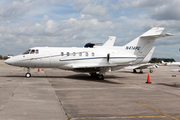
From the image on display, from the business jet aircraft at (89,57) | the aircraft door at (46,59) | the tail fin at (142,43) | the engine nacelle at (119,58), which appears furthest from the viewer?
the tail fin at (142,43)

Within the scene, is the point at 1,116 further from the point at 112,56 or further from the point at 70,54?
the point at 112,56

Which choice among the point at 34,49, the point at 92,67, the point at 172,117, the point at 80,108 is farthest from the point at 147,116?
the point at 34,49

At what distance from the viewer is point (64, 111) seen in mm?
7148

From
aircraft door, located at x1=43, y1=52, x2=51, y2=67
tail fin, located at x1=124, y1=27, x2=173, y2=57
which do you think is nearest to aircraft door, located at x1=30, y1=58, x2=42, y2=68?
aircraft door, located at x1=43, y1=52, x2=51, y2=67

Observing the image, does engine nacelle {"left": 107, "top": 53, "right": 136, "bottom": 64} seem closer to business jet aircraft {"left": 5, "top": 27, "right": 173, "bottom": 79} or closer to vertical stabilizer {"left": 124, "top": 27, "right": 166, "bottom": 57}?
business jet aircraft {"left": 5, "top": 27, "right": 173, "bottom": 79}

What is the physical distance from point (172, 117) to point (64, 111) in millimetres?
3980

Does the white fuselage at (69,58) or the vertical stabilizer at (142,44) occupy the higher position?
the vertical stabilizer at (142,44)

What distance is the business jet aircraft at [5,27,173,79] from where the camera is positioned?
62.1 ft

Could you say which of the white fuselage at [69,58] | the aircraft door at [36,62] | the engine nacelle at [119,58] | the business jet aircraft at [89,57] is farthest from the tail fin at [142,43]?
the aircraft door at [36,62]

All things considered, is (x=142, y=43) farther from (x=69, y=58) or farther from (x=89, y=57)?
(x=69, y=58)

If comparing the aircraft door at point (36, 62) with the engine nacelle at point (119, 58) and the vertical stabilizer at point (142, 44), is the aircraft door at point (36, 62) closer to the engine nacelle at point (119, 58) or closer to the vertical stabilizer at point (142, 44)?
the engine nacelle at point (119, 58)

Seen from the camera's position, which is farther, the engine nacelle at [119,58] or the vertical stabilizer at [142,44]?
the vertical stabilizer at [142,44]

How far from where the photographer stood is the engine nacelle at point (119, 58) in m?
20.2

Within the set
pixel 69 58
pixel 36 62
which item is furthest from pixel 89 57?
pixel 36 62
